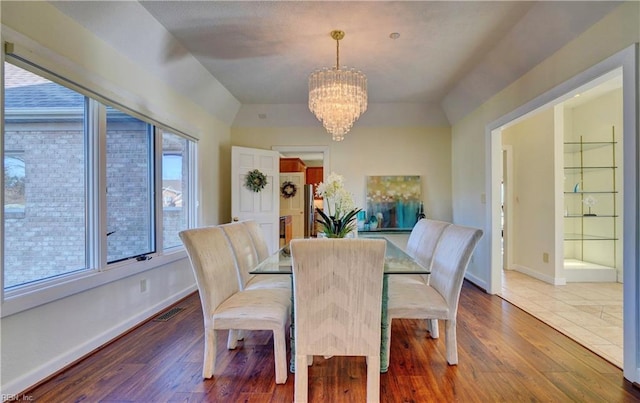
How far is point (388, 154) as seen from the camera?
5086 mm

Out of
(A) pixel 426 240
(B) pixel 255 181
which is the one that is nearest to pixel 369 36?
(A) pixel 426 240

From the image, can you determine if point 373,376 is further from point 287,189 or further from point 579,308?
point 287,189

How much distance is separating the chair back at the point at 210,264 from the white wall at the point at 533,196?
4.29 m

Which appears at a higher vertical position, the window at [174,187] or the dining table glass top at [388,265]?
the window at [174,187]

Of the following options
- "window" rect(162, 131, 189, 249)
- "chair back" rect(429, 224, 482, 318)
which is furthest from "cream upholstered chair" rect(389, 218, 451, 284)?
"window" rect(162, 131, 189, 249)

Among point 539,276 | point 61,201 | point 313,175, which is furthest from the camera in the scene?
point 313,175

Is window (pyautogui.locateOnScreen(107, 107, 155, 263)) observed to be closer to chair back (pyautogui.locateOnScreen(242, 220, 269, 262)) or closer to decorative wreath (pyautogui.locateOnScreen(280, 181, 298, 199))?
chair back (pyautogui.locateOnScreen(242, 220, 269, 262))

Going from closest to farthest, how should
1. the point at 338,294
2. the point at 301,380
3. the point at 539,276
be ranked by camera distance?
the point at 338,294, the point at 301,380, the point at 539,276

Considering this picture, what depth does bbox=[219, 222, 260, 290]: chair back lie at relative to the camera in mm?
2348

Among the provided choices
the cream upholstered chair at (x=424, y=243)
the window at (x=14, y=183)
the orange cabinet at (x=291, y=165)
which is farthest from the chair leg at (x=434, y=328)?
the orange cabinet at (x=291, y=165)

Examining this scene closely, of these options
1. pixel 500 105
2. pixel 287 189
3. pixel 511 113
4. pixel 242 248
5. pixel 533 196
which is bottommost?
pixel 242 248

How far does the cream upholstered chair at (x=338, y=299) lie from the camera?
1.43 m

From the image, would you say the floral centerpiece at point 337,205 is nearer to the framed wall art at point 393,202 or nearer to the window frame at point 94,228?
the window frame at point 94,228

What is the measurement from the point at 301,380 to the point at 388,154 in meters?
4.11
